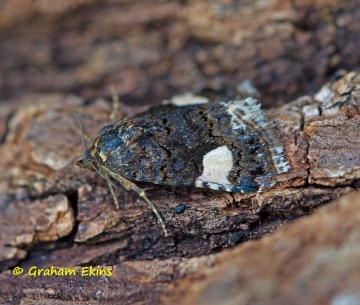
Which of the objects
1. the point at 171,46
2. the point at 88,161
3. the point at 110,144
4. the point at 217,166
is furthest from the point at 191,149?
the point at 171,46

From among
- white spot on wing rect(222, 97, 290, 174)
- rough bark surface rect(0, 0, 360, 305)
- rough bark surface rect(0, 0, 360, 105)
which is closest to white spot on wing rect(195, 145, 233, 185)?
rough bark surface rect(0, 0, 360, 305)

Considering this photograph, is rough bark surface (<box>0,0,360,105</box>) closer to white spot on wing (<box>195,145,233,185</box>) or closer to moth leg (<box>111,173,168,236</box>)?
white spot on wing (<box>195,145,233,185</box>)

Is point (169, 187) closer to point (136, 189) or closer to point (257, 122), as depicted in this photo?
point (136, 189)

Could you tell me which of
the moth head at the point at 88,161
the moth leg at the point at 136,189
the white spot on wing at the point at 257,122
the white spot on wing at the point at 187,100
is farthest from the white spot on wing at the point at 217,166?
the moth head at the point at 88,161

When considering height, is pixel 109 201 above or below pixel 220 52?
below

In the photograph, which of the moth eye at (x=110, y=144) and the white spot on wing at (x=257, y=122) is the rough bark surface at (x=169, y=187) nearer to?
the white spot on wing at (x=257, y=122)

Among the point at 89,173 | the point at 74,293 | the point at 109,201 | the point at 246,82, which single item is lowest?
the point at 74,293

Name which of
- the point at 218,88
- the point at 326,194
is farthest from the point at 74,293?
the point at 218,88

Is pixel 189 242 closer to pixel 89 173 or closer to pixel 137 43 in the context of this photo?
pixel 89 173
